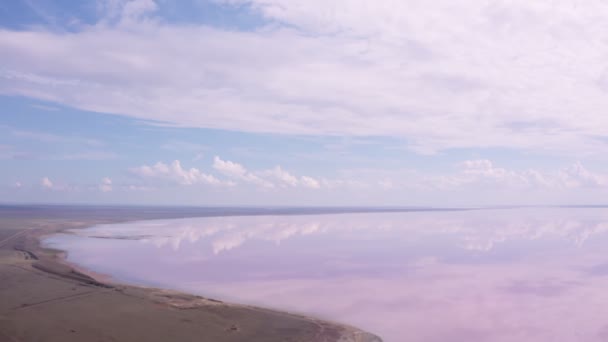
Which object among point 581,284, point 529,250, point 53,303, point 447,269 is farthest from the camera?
point 529,250

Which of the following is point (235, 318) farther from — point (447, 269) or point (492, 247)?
point (492, 247)

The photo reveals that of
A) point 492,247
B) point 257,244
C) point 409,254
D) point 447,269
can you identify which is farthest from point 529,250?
point 257,244

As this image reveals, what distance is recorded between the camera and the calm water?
1878 cm

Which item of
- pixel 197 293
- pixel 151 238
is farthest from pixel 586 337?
pixel 151 238

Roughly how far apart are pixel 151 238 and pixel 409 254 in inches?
1206

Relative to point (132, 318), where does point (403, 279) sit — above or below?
above

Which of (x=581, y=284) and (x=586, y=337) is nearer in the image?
(x=586, y=337)

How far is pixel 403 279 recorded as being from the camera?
28.1 metres

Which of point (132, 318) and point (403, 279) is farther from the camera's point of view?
point (403, 279)

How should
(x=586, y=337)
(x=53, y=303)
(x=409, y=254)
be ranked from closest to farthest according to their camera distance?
(x=586, y=337), (x=53, y=303), (x=409, y=254)

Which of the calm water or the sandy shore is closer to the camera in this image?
the sandy shore

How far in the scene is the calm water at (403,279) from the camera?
1878 centimetres

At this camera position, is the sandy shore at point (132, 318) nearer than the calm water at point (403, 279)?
Yes

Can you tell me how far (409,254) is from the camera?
130 feet
